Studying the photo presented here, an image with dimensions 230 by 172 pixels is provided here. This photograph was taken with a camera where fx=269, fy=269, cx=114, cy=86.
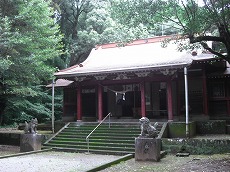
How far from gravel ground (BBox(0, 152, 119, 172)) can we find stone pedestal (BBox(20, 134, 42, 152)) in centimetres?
100

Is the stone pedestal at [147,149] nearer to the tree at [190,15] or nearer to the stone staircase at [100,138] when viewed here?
the stone staircase at [100,138]

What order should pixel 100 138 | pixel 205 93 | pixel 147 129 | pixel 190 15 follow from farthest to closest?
pixel 205 93 → pixel 100 138 → pixel 147 129 → pixel 190 15

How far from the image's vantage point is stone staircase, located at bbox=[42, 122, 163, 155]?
13048mm

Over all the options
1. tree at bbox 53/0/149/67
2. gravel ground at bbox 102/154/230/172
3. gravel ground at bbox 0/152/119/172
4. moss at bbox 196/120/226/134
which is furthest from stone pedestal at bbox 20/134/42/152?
tree at bbox 53/0/149/67

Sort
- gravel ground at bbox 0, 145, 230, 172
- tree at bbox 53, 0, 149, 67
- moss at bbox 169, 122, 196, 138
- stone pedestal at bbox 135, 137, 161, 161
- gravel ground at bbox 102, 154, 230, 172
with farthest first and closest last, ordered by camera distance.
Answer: tree at bbox 53, 0, 149, 67 < moss at bbox 169, 122, 196, 138 < stone pedestal at bbox 135, 137, 161, 161 < gravel ground at bbox 0, 145, 230, 172 < gravel ground at bbox 102, 154, 230, 172

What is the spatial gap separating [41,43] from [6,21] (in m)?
3.10

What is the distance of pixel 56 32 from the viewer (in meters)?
17.8

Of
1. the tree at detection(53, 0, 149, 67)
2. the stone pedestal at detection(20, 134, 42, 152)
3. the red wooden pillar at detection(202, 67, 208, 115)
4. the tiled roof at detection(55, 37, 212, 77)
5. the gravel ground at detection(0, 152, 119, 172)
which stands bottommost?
the gravel ground at detection(0, 152, 119, 172)

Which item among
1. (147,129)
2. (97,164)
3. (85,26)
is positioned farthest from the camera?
(85,26)

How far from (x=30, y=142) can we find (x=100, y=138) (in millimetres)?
3587

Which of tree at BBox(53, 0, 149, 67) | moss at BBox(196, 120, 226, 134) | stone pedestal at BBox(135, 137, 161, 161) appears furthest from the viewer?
tree at BBox(53, 0, 149, 67)

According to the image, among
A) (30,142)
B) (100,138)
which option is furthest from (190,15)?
(30,142)

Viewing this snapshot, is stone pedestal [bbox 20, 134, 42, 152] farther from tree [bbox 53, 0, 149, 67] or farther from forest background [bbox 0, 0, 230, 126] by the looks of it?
tree [bbox 53, 0, 149, 67]

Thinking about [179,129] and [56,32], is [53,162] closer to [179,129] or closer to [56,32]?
[179,129]
